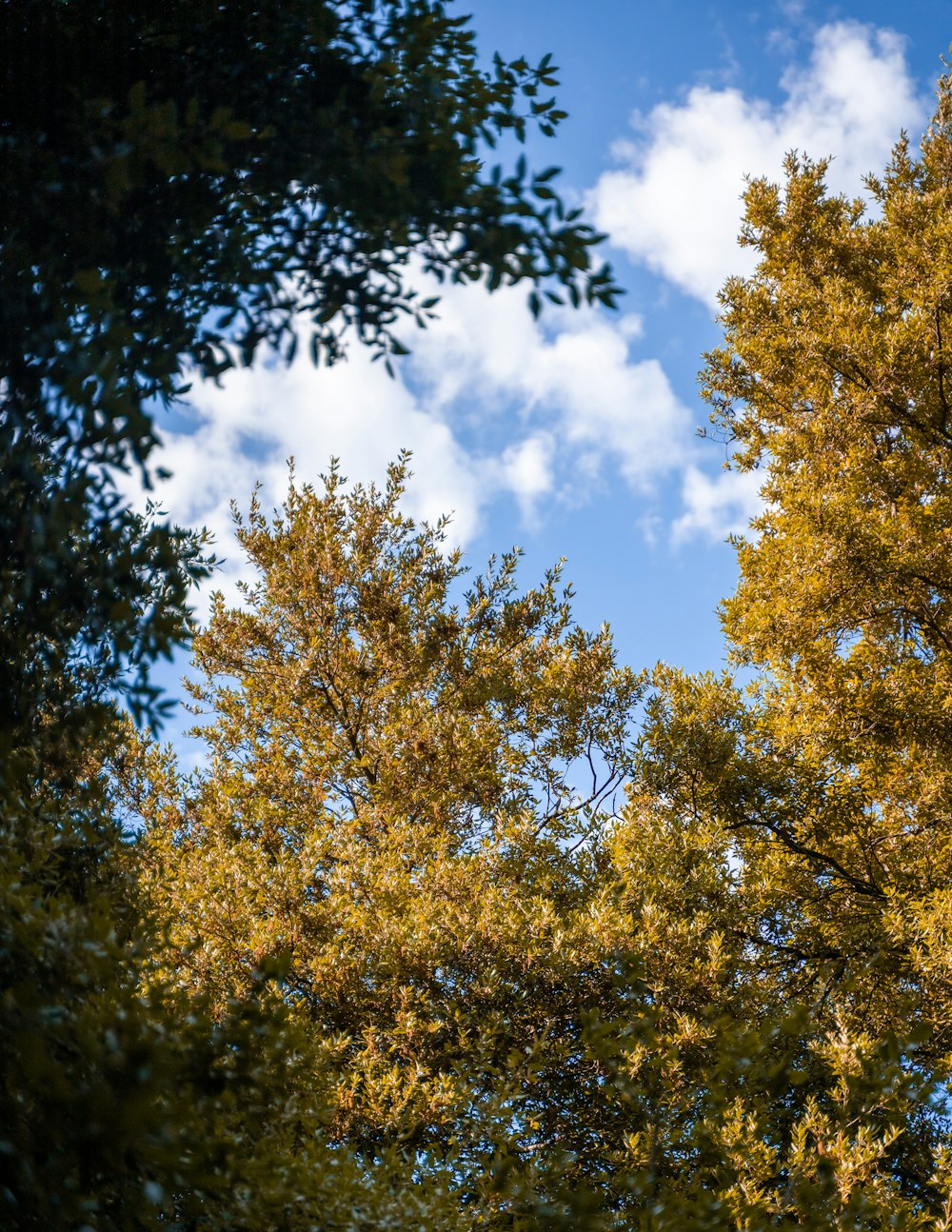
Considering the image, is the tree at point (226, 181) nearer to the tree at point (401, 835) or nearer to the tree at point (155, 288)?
the tree at point (155, 288)

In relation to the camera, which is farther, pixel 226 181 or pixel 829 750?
pixel 829 750

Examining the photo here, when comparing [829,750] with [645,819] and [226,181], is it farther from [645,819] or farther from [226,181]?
[226,181]

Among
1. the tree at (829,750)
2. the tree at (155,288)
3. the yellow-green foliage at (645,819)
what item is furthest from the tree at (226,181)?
the tree at (829,750)

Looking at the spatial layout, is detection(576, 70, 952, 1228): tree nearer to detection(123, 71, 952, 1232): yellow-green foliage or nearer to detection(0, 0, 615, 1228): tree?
detection(123, 71, 952, 1232): yellow-green foliage

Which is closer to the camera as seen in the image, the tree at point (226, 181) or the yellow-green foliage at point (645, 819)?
the tree at point (226, 181)

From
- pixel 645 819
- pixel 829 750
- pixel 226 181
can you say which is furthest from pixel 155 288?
pixel 829 750

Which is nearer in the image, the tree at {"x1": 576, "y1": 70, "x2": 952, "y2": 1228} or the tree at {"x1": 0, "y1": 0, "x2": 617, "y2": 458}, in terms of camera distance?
the tree at {"x1": 0, "y1": 0, "x2": 617, "y2": 458}

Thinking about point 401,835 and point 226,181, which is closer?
point 226,181

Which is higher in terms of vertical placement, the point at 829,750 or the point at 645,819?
the point at 829,750

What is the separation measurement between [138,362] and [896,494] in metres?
9.60

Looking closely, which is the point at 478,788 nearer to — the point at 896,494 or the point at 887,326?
the point at 896,494

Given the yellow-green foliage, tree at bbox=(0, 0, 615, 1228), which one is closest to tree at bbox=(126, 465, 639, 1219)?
the yellow-green foliage

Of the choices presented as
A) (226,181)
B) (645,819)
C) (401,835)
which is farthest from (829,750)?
(226,181)

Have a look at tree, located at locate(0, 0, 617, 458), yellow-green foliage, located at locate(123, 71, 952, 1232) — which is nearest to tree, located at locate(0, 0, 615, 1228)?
tree, located at locate(0, 0, 617, 458)
